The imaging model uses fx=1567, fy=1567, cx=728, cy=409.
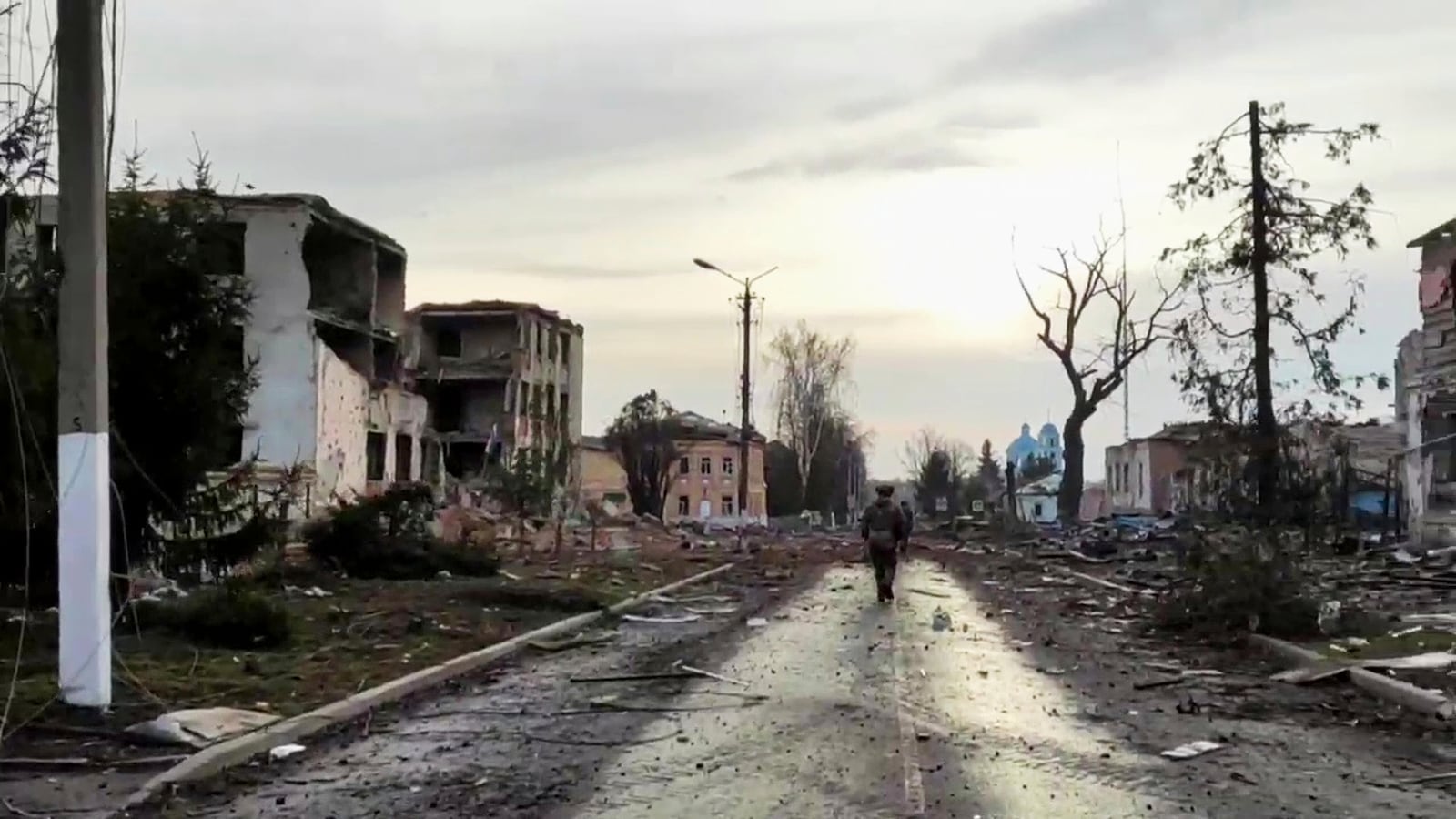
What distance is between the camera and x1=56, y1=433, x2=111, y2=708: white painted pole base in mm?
11320

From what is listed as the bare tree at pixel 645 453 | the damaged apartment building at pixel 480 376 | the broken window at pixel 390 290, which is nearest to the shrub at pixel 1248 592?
the broken window at pixel 390 290

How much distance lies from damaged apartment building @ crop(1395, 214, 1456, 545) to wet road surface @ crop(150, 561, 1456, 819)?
27730mm

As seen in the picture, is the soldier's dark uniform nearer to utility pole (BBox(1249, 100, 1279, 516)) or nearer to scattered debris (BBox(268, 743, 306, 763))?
utility pole (BBox(1249, 100, 1279, 516))

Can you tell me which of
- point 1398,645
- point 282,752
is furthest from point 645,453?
point 282,752

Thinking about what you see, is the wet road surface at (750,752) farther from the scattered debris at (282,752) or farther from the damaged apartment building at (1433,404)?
the damaged apartment building at (1433,404)

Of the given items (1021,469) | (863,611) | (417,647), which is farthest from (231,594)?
(1021,469)

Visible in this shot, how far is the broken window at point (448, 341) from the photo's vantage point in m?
74.8

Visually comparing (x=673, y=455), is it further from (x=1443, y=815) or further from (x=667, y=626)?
(x=1443, y=815)

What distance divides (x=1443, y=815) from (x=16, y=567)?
549 inches

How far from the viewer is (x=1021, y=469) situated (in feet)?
554

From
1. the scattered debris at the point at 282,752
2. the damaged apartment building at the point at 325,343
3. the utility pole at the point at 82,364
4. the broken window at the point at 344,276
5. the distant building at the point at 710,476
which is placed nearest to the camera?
the scattered debris at the point at 282,752

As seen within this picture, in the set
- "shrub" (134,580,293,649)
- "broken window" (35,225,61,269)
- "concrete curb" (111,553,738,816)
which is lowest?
"concrete curb" (111,553,738,816)

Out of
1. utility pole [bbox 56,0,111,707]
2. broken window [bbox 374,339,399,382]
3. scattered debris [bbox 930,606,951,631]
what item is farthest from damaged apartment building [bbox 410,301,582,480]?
utility pole [bbox 56,0,111,707]

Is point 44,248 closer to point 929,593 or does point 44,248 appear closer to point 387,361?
point 929,593
